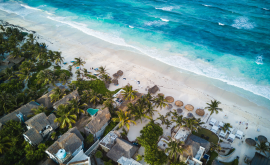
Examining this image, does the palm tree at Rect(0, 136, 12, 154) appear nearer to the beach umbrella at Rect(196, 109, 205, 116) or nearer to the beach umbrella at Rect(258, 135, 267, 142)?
the beach umbrella at Rect(196, 109, 205, 116)

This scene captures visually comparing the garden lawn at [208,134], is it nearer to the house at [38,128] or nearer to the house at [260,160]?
the house at [260,160]

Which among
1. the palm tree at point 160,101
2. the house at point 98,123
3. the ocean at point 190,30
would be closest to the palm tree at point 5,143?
the house at point 98,123

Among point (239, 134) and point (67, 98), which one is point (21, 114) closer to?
point (67, 98)

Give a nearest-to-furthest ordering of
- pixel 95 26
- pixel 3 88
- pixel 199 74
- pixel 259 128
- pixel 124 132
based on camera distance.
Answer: pixel 124 132 → pixel 259 128 → pixel 3 88 → pixel 199 74 → pixel 95 26

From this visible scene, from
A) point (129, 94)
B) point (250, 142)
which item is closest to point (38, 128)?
point (129, 94)

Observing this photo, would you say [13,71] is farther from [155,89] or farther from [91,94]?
[155,89]

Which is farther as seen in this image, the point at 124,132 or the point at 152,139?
the point at 124,132

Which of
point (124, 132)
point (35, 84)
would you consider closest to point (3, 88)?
point (35, 84)
